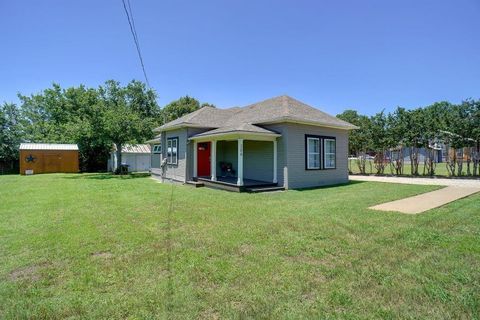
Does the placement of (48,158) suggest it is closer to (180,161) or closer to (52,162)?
(52,162)

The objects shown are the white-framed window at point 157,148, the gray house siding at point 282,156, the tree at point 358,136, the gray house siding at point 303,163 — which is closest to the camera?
the gray house siding at point 282,156

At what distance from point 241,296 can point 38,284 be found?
255 centimetres

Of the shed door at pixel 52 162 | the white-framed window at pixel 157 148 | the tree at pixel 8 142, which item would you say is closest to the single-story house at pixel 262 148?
the white-framed window at pixel 157 148

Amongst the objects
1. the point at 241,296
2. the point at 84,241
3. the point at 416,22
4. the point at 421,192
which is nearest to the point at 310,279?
the point at 241,296

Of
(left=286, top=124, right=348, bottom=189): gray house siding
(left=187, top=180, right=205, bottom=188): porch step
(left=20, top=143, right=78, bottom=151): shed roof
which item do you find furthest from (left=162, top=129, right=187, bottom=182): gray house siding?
(left=20, top=143, right=78, bottom=151): shed roof

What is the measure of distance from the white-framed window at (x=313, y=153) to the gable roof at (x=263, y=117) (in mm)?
901

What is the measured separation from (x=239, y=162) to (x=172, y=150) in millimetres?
6323

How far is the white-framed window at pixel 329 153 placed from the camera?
14461 millimetres

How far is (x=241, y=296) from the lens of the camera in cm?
308

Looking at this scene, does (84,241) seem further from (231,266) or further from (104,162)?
(104,162)

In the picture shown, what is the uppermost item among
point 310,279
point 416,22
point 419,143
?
point 416,22

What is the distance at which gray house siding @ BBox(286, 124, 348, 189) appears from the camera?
12.7 meters

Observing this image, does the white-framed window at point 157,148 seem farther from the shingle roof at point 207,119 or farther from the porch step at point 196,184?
the porch step at point 196,184

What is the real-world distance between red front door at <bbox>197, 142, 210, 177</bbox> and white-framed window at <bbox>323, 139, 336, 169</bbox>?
663cm
